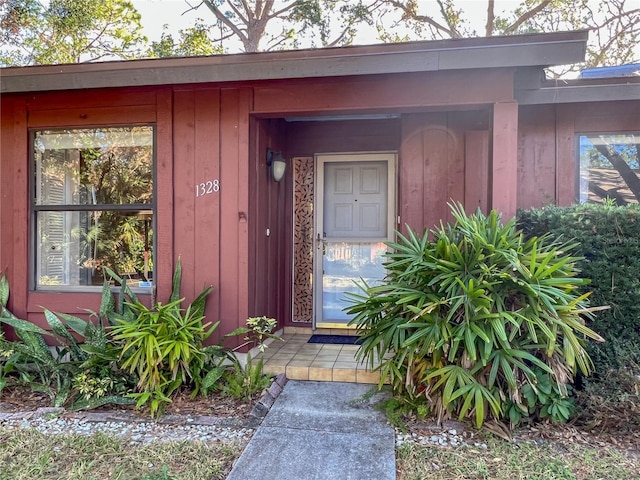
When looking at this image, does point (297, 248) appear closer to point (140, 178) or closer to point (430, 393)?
point (140, 178)

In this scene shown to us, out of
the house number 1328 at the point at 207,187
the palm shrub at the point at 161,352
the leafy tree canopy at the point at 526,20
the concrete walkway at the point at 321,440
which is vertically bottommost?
the concrete walkway at the point at 321,440

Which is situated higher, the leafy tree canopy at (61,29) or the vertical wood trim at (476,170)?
the leafy tree canopy at (61,29)

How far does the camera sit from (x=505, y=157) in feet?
10.5

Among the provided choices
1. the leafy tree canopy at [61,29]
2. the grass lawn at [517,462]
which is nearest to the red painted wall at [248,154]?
the grass lawn at [517,462]

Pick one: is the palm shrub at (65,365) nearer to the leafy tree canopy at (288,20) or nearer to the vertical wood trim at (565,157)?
the vertical wood trim at (565,157)

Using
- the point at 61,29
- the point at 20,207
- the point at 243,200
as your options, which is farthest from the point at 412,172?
the point at 61,29

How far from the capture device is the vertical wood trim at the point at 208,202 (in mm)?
3580

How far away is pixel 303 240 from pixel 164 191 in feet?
5.49

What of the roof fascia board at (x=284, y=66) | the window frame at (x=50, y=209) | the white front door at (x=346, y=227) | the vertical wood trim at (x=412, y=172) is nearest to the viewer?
the roof fascia board at (x=284, y=66)

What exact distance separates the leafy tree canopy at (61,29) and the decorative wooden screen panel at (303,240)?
28.4 feet

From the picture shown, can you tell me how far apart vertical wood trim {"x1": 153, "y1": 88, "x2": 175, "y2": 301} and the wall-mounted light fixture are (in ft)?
3.01

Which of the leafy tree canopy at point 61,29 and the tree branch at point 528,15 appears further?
the leafy tree canopy at point 61,29

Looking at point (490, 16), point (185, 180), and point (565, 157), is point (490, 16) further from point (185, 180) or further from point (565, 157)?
point (185, 180)

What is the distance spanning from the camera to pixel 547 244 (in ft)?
9.41
